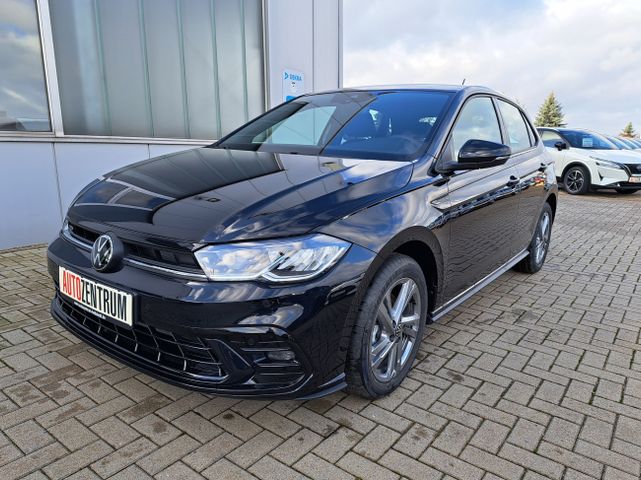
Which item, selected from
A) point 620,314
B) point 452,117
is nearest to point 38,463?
point 452,117

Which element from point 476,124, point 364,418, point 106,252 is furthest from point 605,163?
point 106,252

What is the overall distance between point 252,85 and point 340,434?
6.24m

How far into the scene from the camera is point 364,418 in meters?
2.28

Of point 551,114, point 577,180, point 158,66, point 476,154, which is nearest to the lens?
point 476,154

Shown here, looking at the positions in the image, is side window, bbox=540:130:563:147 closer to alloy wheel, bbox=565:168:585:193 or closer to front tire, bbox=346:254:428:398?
alloy wheel, bbox=565:168:585:193

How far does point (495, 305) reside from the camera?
3.88 m

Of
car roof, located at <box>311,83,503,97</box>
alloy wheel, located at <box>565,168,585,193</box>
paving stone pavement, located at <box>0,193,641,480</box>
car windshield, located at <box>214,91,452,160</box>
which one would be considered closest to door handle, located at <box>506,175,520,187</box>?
car roof, located at <box>311,83,503,97</box>

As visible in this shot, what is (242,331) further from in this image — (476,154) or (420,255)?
(476,154)

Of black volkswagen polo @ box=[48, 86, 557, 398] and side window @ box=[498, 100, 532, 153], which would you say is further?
side window @ box=[498, 100, 532, 153]

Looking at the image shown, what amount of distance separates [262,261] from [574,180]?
12170mm

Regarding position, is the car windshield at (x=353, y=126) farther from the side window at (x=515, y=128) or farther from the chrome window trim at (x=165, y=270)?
the chrome window trim at (x=165, y=270)

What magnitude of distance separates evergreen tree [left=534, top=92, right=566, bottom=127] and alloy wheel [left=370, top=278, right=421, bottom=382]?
66.6 meters

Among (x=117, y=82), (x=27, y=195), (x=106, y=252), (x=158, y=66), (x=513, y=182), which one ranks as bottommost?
(x=27, y=195)

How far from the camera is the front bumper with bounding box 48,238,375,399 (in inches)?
71.8
